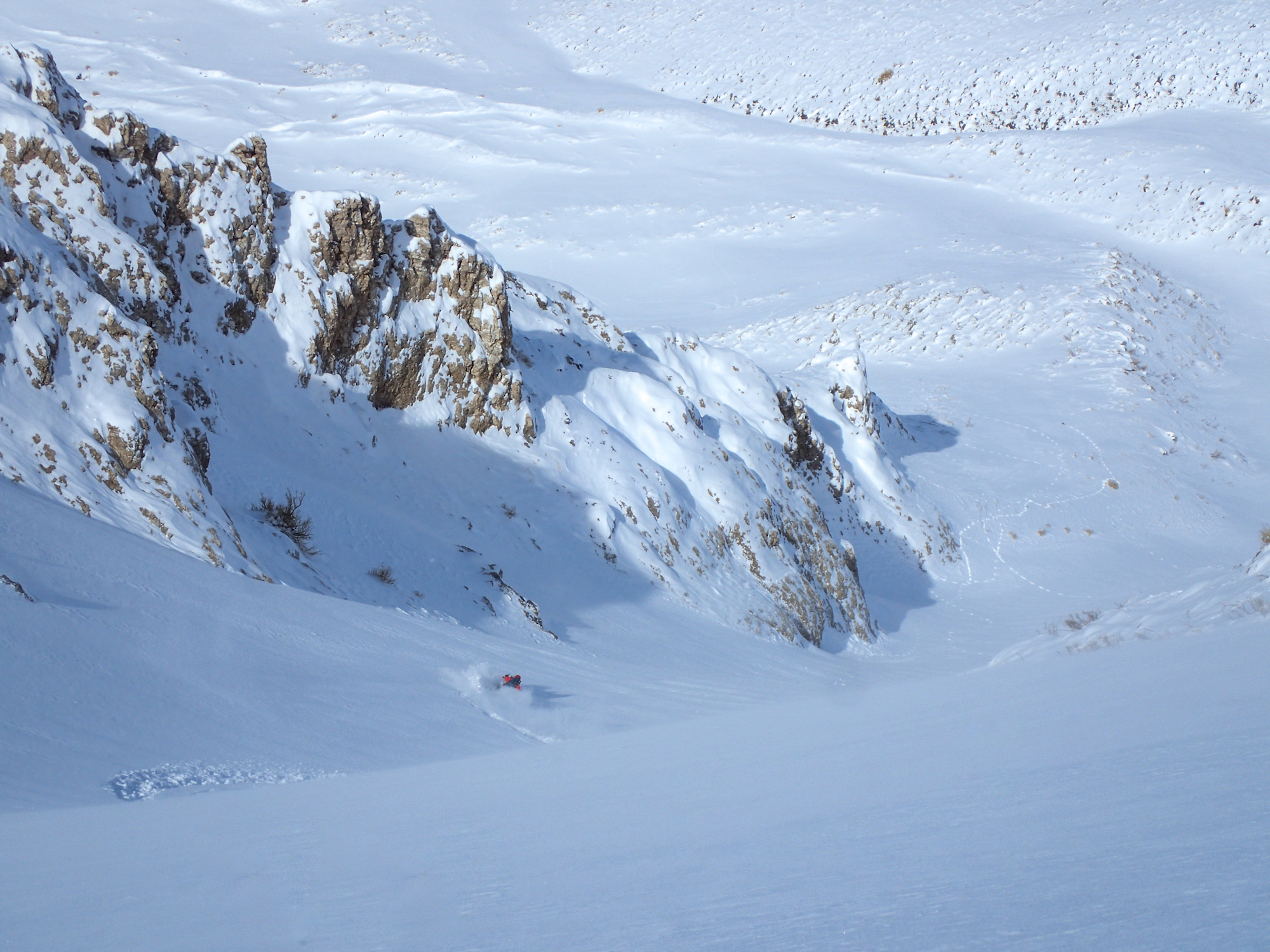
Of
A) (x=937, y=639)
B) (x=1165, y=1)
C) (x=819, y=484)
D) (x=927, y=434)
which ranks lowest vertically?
(x=937, y=639)

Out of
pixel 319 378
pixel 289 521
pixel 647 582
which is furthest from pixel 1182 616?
pixel 319 378

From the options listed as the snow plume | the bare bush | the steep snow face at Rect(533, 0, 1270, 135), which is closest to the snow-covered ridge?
the steep snow face at Rect(533, 0, 1270, 135)

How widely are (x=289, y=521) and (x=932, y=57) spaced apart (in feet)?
189

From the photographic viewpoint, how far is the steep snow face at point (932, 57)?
48.8 metres

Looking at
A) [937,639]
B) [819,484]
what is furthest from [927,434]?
[937,639]

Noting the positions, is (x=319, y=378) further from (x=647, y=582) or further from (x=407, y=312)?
(x=647, y=582)

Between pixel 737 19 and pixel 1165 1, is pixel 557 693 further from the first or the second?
pixel 737 19

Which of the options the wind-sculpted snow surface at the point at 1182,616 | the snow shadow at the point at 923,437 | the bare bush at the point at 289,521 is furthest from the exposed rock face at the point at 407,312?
the snow shadow at the point at 923,437

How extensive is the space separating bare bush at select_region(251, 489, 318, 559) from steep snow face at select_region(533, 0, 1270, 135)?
4846 centimetres

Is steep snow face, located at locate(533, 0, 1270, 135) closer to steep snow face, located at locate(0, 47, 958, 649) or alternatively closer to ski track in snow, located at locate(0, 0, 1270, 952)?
ski track in snow, located at locate(0, 0, 1270, 952)

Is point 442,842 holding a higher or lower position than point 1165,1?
lower

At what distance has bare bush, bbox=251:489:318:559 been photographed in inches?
404

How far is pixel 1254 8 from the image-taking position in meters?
50.1

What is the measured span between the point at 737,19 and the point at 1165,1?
26.9m
